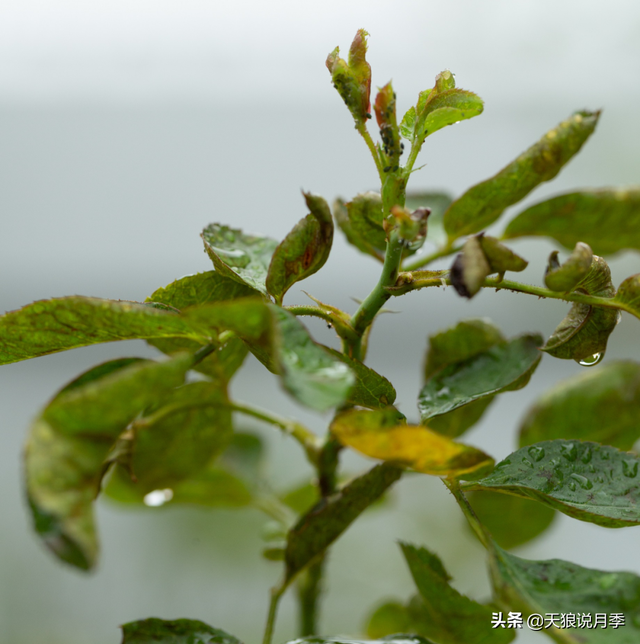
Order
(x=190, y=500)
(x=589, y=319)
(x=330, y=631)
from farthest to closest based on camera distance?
(x=330, y=631)
(x=190, y=500)
(x=589, y=319)

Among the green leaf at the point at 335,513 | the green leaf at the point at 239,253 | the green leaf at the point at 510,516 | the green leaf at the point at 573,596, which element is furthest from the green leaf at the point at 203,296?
the green leaf at the point at 510,516

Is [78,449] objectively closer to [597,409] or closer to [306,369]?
[306,369]

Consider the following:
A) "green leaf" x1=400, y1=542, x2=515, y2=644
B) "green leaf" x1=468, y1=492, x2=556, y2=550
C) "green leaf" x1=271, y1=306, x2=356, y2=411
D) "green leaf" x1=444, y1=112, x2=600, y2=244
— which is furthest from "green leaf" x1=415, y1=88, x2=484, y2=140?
"green leaf" x1=468, y1=492, x2=556, y2=550

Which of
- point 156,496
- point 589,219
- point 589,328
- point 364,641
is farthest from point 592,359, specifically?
point 156,496

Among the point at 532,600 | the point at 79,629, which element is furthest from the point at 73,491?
the point at 79,629

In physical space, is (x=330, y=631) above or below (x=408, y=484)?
below

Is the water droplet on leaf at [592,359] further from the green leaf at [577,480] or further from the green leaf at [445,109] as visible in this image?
the green leaf at [445,109]

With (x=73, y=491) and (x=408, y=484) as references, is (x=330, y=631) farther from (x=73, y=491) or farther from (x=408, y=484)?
(x=73, y=491)
